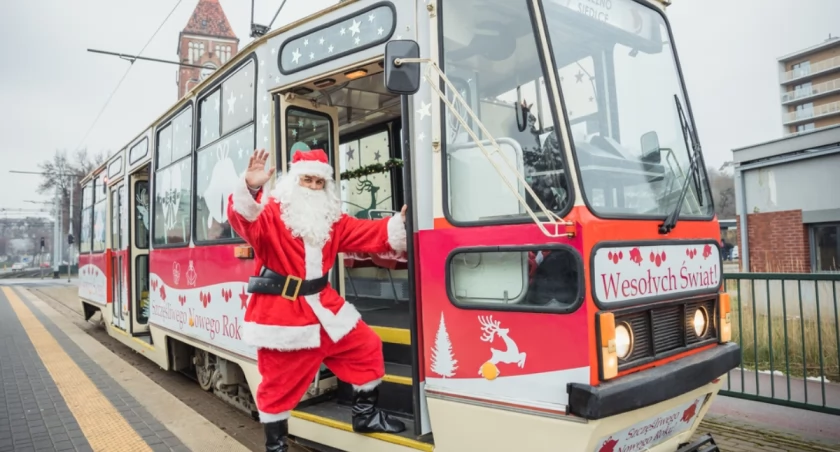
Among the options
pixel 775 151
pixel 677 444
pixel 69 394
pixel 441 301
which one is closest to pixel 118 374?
pixel 69 394

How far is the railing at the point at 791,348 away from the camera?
4277 mm

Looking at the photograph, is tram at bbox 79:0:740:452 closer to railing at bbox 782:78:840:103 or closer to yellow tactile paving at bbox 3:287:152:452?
yellow tactile paving at bbox 3:287:152:452

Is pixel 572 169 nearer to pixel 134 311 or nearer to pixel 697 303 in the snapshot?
pixel 697 303

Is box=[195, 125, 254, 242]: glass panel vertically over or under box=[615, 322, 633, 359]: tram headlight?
over

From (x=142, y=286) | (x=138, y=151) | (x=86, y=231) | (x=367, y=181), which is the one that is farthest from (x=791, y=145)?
(x=86, y=231)

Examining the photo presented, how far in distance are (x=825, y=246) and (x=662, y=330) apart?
39.7 ft

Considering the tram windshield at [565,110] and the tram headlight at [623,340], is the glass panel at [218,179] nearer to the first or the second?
the tram windshield at [565,110]

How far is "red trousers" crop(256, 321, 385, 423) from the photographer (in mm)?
Result: 3107

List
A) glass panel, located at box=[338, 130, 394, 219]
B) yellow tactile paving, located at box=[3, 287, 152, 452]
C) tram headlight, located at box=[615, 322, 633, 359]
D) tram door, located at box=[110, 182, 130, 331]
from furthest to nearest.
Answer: tram door, located at box=[110, 182, 130, 331], glass panel, located at box=[338, 130, 394, 219], yellow tactile paving, located at box=[3, 287, 152, 452], tram headlight, located at box=[615, 322, 633, 359]

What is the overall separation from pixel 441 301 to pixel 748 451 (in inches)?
101

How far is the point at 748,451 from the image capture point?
3688 mm

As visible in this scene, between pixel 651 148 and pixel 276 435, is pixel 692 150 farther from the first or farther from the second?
pixel 276 435

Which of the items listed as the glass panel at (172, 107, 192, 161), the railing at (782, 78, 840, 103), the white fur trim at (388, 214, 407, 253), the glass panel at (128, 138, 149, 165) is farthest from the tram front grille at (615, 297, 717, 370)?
the railing at (782, 78, 840, 103)

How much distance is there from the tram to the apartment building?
221 feet
